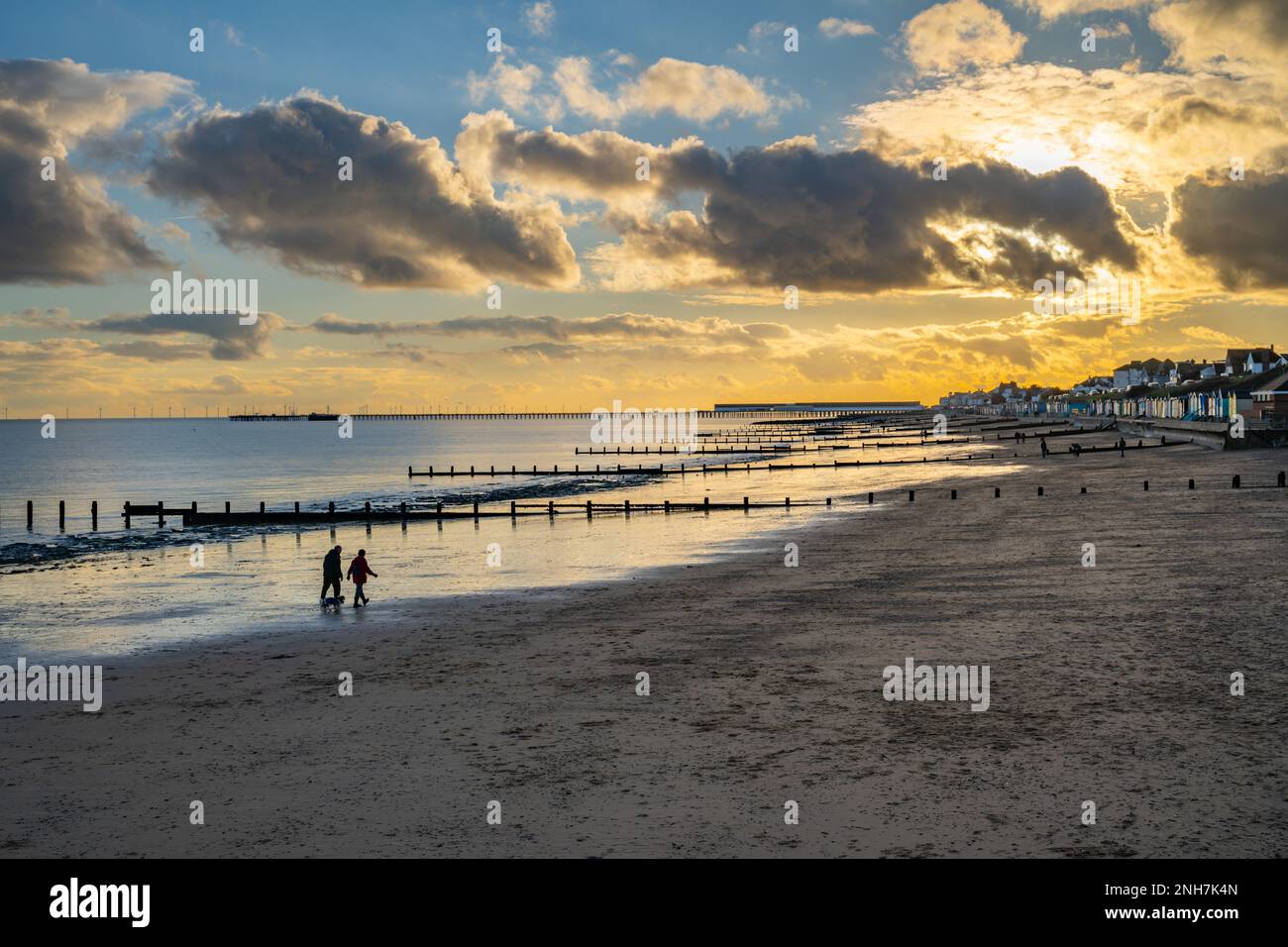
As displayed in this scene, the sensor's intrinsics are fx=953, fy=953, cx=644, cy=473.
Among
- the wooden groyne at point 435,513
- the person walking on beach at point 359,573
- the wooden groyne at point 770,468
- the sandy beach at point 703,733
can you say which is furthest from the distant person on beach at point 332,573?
the wooden groyne at point 770,468

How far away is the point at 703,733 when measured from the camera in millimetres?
13609

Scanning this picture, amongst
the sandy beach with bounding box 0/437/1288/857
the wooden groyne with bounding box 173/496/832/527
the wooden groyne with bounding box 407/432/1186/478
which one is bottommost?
the sandy beach with bounding box 0/437/1288/857

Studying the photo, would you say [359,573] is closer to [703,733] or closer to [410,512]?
[703,733]

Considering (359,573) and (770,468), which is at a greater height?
(770,468)

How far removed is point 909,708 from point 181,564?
33904mm

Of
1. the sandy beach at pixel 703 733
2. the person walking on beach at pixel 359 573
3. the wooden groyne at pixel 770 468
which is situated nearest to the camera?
the sandy beach at pixel 703 733

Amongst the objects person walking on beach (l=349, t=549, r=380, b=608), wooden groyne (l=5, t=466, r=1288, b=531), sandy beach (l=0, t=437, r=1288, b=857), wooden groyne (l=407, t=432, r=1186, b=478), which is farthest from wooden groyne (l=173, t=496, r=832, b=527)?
wooden groyne (l=407, t=432, r=1186, b=478)

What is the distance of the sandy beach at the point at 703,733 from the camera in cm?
1017

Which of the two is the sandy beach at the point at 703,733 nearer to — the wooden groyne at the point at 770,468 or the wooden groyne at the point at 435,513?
the wooden groyne at the point at 435,513

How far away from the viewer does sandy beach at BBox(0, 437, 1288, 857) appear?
33.4 ft

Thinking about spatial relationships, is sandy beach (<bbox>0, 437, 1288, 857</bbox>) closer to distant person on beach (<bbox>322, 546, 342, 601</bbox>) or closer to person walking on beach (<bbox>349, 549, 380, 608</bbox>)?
person walking on beach (<bbox>349, 549, 380, 608</bbox>)

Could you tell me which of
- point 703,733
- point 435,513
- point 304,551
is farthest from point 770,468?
point 703,733

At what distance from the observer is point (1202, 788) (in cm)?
1087
